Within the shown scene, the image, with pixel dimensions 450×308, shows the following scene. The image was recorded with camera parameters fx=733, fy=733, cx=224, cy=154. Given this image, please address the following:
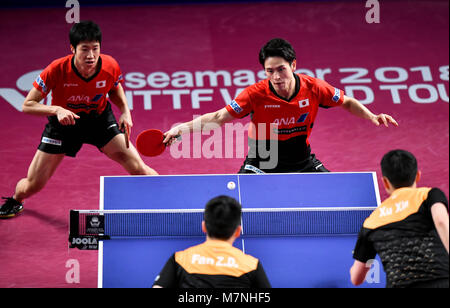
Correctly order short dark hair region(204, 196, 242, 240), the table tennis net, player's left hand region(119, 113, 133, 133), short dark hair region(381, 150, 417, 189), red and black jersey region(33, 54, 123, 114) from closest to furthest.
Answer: short dark hair region(204, 196, 242, 240), short dark hair region(381, 150, 417, 189), the table tennis net, red and black jersey region(33, 54, 123, 114), player's left hand region(119, 113, 133, 133)

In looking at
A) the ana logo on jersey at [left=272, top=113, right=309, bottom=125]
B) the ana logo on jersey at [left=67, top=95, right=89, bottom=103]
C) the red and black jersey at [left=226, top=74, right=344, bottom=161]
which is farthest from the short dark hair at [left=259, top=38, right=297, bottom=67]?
the ana logo on jersey at [left=67, top=95, right=89, bottom=103]

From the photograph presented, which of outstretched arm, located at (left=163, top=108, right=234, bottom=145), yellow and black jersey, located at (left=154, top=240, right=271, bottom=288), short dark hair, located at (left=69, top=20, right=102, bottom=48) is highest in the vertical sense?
short dark hair, located at (left=69, top=20, right=102, bottom=48)

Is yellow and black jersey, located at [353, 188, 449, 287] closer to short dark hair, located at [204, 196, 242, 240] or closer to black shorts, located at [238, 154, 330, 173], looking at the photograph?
short dark hair, located at [204, 196, 242, 240]

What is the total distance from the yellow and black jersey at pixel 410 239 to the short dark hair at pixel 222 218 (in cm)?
94

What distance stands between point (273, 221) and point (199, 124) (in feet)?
3.89

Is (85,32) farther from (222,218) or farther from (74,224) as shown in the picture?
(222,218)

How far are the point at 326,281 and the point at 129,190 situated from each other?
5.97 feet

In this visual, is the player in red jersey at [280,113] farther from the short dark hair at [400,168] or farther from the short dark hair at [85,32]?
the short dark hair at [400,168]

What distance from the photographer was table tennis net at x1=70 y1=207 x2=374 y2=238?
5745 millimetres

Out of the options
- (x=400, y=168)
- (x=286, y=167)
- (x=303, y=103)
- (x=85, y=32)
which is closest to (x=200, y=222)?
(x=286, y=167)

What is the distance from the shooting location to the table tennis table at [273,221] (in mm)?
5594

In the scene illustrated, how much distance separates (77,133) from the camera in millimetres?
7215

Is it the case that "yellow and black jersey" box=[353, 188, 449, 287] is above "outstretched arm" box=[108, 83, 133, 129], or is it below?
below

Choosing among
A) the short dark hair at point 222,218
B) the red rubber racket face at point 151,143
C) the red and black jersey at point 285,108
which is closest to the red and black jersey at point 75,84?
the red rubber racket face at point 151,143
